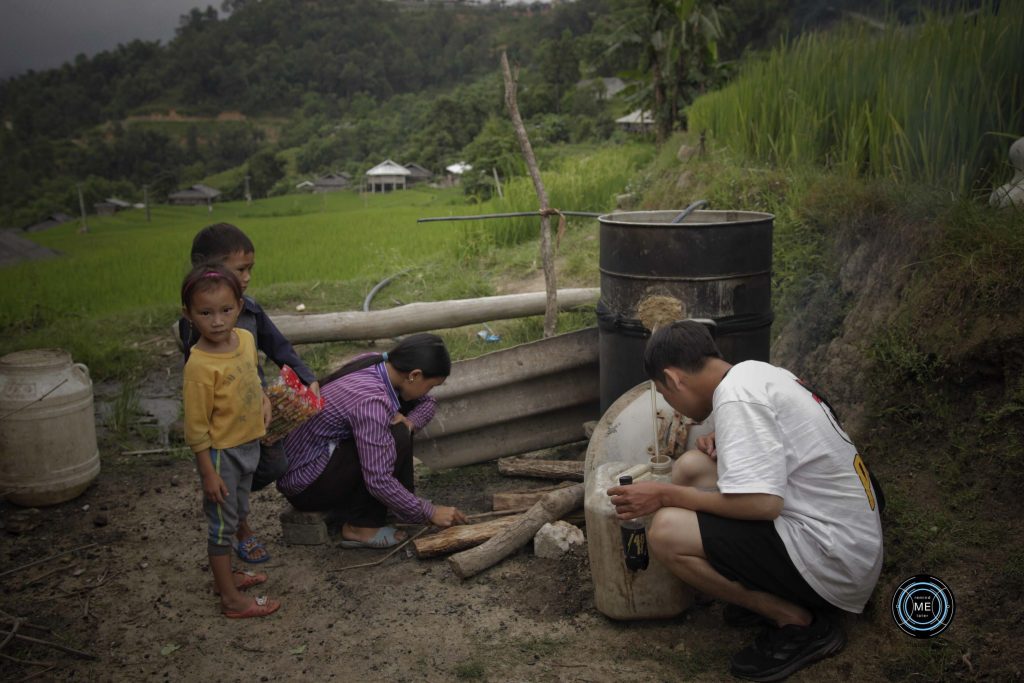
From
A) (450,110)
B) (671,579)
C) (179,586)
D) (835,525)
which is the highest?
(450,110)

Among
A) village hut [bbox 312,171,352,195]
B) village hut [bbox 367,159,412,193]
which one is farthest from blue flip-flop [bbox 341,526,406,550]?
village hut [bbox 367,159,412,193]

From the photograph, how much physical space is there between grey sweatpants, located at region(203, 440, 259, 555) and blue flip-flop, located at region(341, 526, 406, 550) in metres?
0.66

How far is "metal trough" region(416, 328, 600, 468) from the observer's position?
455cm

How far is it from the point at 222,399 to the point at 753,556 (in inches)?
81.8

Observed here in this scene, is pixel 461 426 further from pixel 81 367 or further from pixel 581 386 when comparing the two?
pixel 81 367

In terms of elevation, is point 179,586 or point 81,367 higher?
point 81,367

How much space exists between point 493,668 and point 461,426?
1.95 meters

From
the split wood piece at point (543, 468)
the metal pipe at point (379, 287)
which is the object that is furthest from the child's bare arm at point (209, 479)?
the metal pipe at point (379, 287)

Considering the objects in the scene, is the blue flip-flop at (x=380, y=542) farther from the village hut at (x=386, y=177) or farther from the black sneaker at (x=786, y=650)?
the village hut at (x=386, y=177)

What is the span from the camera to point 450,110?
21.5 metres

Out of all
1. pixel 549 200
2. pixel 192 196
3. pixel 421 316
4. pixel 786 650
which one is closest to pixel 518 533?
pixel 786 650

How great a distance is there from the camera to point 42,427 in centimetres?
418

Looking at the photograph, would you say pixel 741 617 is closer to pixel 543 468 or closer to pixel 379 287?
pixel 543 468

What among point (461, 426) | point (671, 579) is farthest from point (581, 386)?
point (671, 579)
